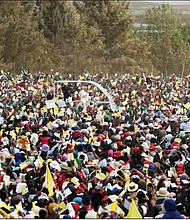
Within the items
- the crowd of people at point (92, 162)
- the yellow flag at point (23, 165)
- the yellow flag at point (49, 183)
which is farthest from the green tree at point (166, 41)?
the yellow flag at point (49, 183)

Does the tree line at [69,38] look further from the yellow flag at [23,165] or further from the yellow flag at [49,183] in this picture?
the yellow flag at [49,183]

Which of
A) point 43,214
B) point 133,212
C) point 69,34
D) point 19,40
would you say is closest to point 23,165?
point 43,214

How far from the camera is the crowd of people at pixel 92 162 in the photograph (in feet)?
32.1

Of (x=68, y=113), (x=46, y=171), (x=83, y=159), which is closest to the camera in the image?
(x=46, y=171)

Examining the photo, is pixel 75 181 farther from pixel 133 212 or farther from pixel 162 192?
pixel 133 212

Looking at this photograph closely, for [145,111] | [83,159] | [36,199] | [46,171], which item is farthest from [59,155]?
[145,111]

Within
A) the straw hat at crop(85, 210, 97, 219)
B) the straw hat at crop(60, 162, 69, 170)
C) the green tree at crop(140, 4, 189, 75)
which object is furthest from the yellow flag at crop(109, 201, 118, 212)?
the green tree at crop(140, 4, 189, 75)

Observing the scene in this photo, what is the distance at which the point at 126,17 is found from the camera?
5453 centimetres

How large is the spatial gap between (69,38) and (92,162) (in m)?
41.6

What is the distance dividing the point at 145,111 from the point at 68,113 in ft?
8.38

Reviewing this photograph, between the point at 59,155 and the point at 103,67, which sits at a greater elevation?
the point at 59,155

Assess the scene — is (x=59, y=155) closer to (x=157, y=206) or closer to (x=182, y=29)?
(x=157, y=206)

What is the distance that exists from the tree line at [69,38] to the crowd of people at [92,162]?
2784cm

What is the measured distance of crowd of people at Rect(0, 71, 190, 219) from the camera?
32.1ft
